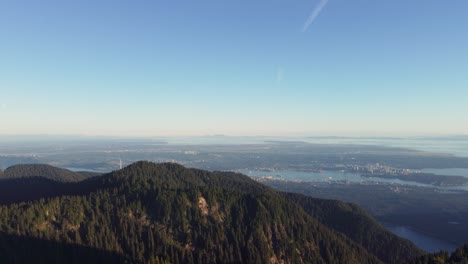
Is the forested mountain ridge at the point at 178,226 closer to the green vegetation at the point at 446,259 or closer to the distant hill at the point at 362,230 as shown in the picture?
the distant hill at the point at 362,230

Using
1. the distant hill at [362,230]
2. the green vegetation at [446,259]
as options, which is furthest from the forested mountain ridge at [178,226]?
the green vegetation at [446,259]

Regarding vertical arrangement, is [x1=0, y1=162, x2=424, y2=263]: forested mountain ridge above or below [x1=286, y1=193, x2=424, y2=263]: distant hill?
above

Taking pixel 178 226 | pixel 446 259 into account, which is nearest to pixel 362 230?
pixel 446 259

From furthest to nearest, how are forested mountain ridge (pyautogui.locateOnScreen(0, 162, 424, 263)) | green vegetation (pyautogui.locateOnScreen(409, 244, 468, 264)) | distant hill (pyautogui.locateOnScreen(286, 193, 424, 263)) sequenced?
distant hill (pyautogui.locateOnScreen(286, 193, 424, 263)) → forested mountain ridge (pyautogui.locateOnScreen(0, 162, 424, 263)) → green vegetation (pyautogui.locateOnScreen(409, 244, 468, 264))

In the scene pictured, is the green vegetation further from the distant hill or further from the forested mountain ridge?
the distant hill

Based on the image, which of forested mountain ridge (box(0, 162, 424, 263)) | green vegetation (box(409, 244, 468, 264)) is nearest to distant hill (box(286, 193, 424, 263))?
forested mountain ridge (box(0, 162, 424, 263))

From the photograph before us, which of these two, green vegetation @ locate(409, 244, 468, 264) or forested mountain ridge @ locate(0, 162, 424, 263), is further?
forested mountain ridge @ locate(0, 162, 424, 263)

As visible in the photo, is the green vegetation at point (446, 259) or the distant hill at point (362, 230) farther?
the distant hill at point (362, 230)

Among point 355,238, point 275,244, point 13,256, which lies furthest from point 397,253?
point 13,256
